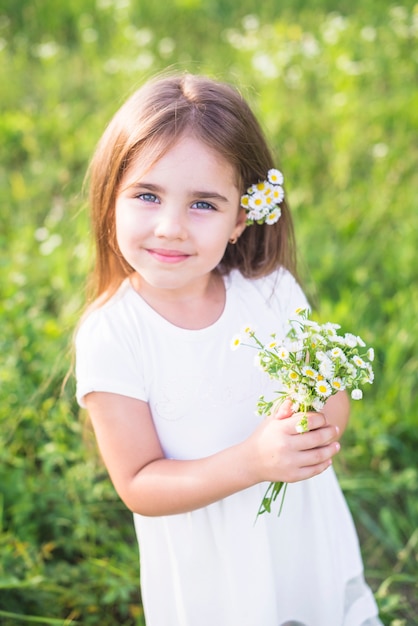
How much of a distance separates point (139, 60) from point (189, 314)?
8.92 feet

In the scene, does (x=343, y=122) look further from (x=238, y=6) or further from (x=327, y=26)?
(x=238, y=6)

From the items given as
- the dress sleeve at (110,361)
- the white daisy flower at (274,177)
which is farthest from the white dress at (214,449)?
the white daisy flower at (274,177)

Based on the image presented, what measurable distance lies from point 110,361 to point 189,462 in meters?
0.23

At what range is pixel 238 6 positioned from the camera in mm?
4656

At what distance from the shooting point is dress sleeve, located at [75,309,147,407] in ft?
4.38

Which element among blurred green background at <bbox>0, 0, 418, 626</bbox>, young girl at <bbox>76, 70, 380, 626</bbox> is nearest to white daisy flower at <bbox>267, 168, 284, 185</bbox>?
young girl at <bbox>76, 70, 380, 626</bbox>

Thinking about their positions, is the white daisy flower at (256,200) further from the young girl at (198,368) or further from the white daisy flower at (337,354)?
the white daisy flower at (337,354)

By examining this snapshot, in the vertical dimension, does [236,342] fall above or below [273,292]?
below

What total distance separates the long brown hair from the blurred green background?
26cm

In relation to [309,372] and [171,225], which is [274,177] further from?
[309,372]

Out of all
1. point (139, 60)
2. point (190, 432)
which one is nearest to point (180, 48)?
point (139, 60)

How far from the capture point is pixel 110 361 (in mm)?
1348

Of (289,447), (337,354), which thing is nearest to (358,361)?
(337,354)

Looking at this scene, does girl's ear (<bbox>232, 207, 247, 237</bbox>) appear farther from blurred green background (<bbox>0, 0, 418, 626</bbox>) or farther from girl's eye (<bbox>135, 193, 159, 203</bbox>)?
blurred green background (<bbox>0, 0, 418, 626</bbox>)
